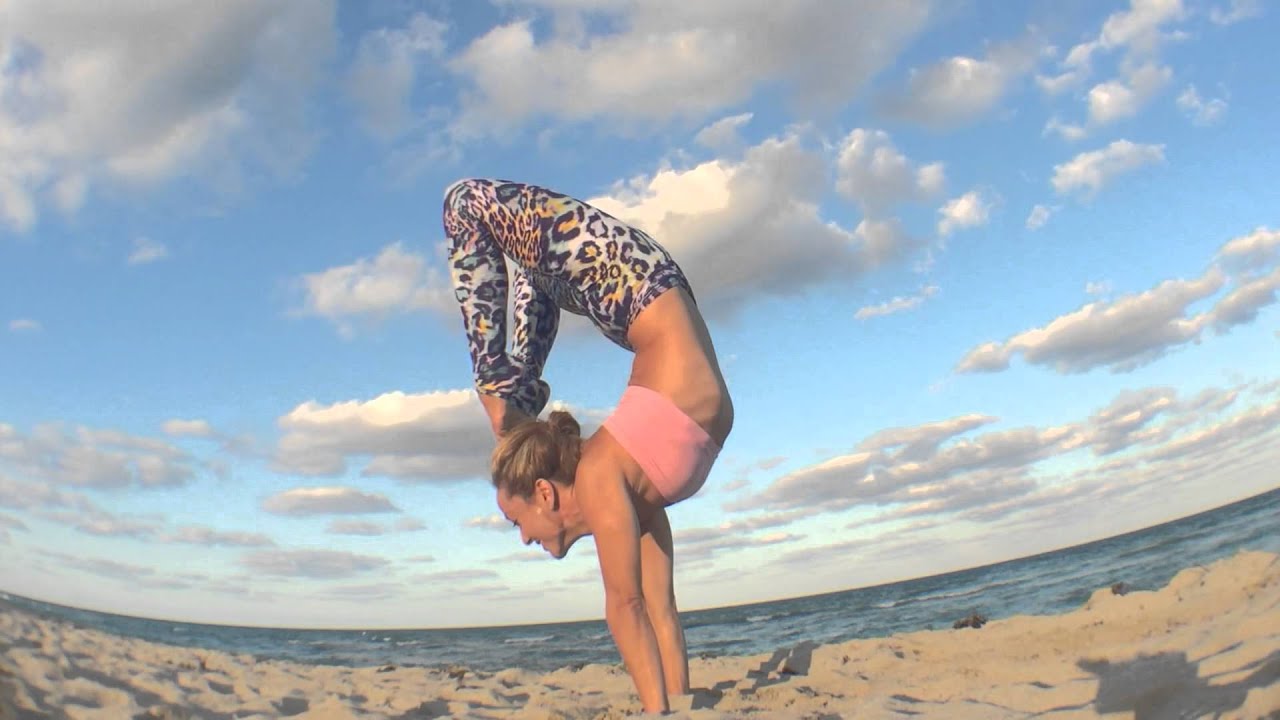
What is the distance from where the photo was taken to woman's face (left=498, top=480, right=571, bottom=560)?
2.67 meters

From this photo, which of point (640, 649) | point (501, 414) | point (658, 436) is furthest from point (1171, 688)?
point (501, 414)

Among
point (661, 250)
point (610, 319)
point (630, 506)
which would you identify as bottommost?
point (630, 506)

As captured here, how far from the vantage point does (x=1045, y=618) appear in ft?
14.5

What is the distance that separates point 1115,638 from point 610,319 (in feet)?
8.41

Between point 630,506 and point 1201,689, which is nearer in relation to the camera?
point 1201,689

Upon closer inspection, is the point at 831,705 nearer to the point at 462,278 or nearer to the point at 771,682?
the point at 771,682

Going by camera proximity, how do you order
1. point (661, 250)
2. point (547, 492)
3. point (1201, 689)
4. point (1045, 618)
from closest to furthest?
point (1201, 689), point (547, 492), point (661, 250), point (1045, 618)

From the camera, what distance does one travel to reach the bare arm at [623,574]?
231cm

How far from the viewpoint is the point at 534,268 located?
2982 millimetres

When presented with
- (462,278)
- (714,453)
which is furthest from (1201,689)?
(462,278)

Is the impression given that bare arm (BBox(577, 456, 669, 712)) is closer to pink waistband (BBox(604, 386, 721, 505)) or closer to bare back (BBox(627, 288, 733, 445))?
pink waistband (BBox(604, 386, 721, 505))

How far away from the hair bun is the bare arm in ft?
0.90

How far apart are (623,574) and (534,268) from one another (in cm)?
125

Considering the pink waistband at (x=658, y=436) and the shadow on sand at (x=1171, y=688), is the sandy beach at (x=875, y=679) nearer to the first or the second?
the shadow on sand at (x=1171, y=688)
